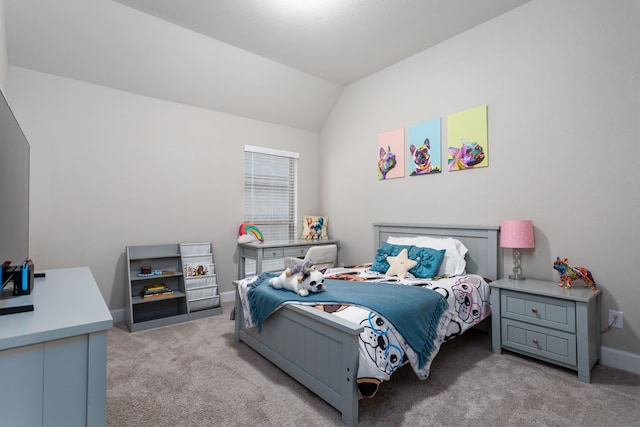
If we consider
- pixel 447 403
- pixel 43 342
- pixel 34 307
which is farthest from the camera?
pixel 447 403

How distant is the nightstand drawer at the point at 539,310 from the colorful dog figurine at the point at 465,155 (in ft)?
4.16

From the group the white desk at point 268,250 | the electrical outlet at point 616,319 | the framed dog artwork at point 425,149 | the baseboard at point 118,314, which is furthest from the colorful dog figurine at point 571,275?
the baseboard at point 118,314

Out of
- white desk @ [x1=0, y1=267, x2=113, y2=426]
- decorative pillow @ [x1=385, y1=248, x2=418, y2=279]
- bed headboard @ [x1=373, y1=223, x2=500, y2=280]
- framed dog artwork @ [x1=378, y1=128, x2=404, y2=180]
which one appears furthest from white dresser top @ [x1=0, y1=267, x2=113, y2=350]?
framed dog artwork @ [x1=378, y1=128, x2=404, y2=180]

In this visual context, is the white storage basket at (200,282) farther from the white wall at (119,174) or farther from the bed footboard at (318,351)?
the bed footboard at (318,351)

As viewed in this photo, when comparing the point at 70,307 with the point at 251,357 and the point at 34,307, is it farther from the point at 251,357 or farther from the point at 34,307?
the point at 251,357

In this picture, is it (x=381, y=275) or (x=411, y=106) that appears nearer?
(x=381, y=275)

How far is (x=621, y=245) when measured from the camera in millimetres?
2340

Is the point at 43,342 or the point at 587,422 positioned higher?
the point at 43,342

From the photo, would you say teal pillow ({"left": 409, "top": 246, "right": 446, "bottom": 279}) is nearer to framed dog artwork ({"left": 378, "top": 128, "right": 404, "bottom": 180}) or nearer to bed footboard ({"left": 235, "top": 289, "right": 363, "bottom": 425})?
framed dog artwork ({"left": 378, "top": 128, "right": 404, "bottom": 180})

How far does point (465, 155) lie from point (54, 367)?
3330 mm

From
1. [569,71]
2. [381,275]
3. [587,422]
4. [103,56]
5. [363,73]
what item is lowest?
[587,422]

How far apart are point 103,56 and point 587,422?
455 cm

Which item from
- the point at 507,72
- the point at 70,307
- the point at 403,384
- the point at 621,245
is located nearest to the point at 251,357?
the point at 403,384

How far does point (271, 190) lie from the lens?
458 cm
